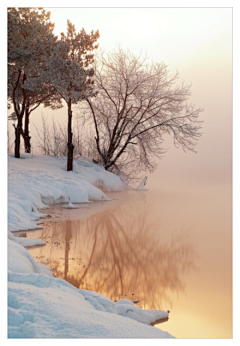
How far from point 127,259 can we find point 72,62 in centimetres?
938

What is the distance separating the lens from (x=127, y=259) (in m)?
4.79

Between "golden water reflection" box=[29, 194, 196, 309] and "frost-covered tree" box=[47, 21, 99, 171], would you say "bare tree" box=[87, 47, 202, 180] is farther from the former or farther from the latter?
"golden water reflection" box=[29, 194, 196, 309]

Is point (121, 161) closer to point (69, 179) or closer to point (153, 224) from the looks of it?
point (69, 179)

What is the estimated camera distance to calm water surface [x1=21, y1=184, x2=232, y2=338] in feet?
10.6

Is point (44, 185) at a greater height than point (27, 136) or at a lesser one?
lesser

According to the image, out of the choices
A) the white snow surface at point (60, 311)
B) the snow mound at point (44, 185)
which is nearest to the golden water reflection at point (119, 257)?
the white snow surface at point (60, 311)

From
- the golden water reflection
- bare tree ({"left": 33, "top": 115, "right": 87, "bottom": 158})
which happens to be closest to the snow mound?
the golden water reflection

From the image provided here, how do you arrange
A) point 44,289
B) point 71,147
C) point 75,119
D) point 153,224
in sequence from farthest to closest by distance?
point 75,119 < point 71,147 < point 153,224 < point 44,289

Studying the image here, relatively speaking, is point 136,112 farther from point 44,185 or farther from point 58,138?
point 44,185

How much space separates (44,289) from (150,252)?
2611 mm

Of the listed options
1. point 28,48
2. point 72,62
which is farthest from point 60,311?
point 28,48
